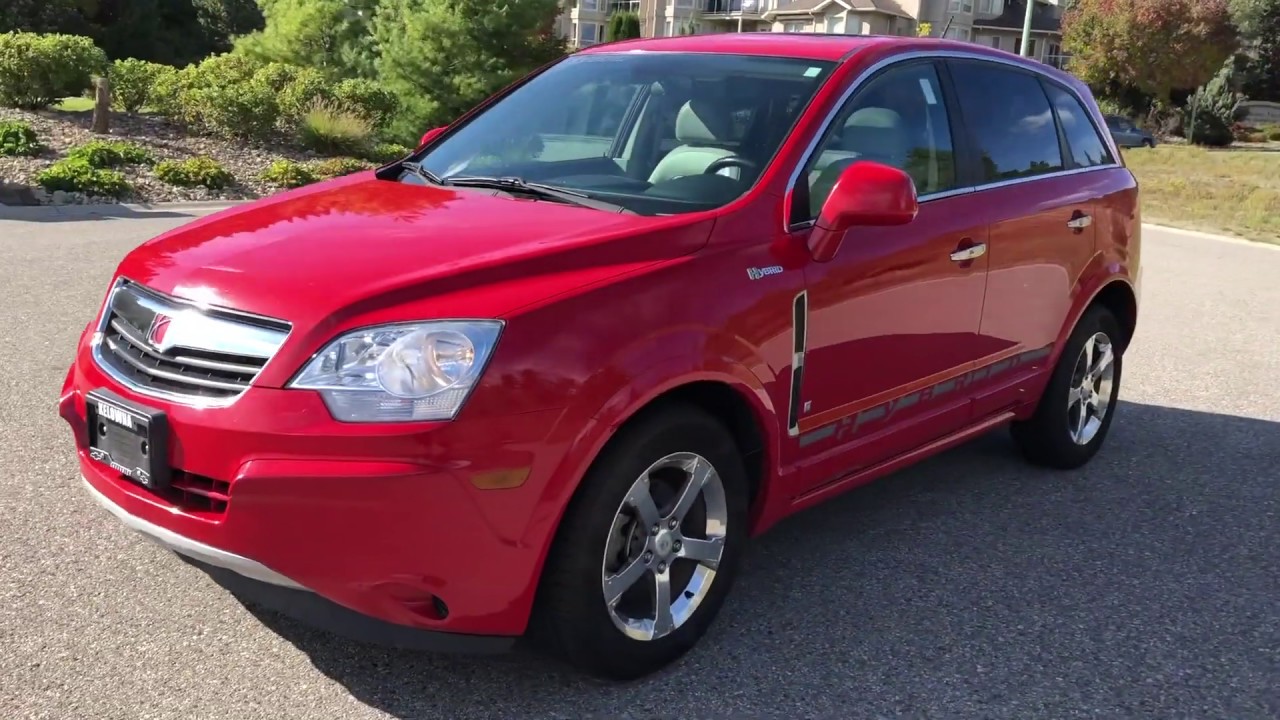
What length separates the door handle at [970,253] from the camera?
4.38m

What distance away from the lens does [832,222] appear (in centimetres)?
362

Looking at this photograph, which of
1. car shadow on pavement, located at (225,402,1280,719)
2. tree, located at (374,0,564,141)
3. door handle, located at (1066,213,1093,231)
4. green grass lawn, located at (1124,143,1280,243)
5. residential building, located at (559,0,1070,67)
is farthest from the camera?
residential building, located at (559,0,1070,67)

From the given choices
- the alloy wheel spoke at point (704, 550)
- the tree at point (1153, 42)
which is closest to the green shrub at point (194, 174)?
the alloy wheel spoke at point (704, 550)

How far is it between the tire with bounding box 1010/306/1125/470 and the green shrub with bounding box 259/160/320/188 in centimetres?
1176

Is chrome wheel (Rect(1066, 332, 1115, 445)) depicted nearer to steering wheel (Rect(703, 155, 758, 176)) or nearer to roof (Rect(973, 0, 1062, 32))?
steering wheel (Rect(703, 155, 758, 176))

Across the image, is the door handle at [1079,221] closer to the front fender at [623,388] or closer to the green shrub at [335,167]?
→ the front fender at [623,388]

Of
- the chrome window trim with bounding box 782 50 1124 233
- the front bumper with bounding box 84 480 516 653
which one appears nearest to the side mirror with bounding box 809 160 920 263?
the chrome window trim with bounding box 782 50 1124 233

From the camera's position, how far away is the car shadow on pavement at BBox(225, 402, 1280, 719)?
11.2 ft

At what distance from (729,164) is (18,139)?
45.0 ft

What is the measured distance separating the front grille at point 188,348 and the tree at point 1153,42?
5034 cm

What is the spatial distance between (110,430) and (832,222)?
2.13 metres

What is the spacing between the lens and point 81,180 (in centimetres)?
1365

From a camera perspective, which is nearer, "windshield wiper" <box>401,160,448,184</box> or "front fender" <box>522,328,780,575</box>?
"front fender" <box>522,328,780,575</box>

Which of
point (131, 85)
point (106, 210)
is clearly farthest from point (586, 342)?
point (131, 85)
